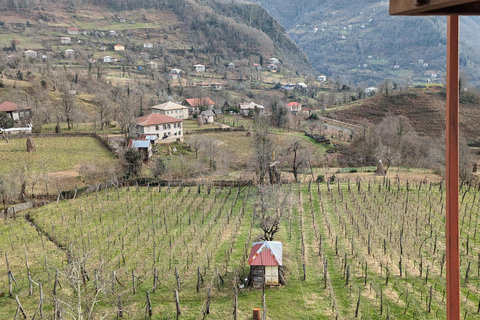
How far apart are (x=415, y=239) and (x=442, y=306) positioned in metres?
7.20

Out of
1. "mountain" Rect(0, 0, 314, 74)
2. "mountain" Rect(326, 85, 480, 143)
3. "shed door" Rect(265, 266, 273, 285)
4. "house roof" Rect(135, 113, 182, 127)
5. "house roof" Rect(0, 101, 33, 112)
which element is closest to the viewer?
"shed door" Rect(265, 266, 273, 285)

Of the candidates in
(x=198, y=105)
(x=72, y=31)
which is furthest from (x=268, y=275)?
(x=72, y=31)

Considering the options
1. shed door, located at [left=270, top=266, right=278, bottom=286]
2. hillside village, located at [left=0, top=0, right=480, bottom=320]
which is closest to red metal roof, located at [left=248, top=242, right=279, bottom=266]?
hillside village, located at [left=0, top=0, right=480, bottom=320]

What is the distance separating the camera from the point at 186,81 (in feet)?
388

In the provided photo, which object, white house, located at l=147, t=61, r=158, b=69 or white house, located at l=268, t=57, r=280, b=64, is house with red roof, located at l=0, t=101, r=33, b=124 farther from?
white house, located at l=268, t=57, r=280, b=64

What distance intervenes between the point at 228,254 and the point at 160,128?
36.7 m

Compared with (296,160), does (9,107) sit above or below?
above

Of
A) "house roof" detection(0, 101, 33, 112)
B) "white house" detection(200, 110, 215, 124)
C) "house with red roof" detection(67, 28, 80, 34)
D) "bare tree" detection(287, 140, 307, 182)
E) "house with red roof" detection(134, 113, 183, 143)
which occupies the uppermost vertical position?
"house with red roof" detection(67, 28, 80, 34)

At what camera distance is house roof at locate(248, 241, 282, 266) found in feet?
55.5

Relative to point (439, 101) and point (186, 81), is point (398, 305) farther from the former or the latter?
point (186, 81)

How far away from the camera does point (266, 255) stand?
676 inches

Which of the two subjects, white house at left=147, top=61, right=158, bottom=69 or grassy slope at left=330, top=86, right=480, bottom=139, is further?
white house at left=147, top=61, right=158, bottom=69

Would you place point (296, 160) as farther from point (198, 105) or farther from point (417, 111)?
point (417, 111)

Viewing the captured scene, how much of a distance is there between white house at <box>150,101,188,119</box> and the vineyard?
37916mm
